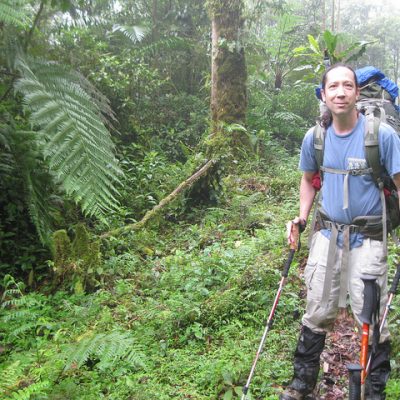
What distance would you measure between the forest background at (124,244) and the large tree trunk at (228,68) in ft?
0.13

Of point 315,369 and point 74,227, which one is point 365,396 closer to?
point 315,369

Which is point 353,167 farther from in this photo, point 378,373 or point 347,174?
point 378,373

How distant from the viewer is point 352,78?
257 cm

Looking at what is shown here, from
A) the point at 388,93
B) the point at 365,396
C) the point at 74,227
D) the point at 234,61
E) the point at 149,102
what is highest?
the point at 234,61

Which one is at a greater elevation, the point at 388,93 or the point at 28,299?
the point at 388,93

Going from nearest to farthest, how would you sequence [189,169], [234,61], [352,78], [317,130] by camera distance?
[352,78]
[317,130]
[189,169]
[234,61]

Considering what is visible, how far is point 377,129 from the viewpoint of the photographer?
2447 millimetres

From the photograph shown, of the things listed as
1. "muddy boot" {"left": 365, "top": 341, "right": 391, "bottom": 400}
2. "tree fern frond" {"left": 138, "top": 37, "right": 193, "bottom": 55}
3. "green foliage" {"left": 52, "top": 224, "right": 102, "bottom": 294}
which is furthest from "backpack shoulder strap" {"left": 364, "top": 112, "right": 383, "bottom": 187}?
"tree fern frond" {"left": 138, "top": 37, "right": 193, "bottom": 55}

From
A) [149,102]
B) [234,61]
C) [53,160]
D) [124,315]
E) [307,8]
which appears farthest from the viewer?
[307,8]

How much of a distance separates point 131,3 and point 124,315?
1003 cm

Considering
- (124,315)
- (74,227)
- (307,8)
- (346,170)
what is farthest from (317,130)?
(307,8)

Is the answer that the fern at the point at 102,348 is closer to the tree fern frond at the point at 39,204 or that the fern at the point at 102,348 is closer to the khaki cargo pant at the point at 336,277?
the khaki cargo pant at the point at 336,277

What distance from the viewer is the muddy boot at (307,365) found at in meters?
2.77

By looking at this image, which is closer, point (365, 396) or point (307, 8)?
point (365, 396)
